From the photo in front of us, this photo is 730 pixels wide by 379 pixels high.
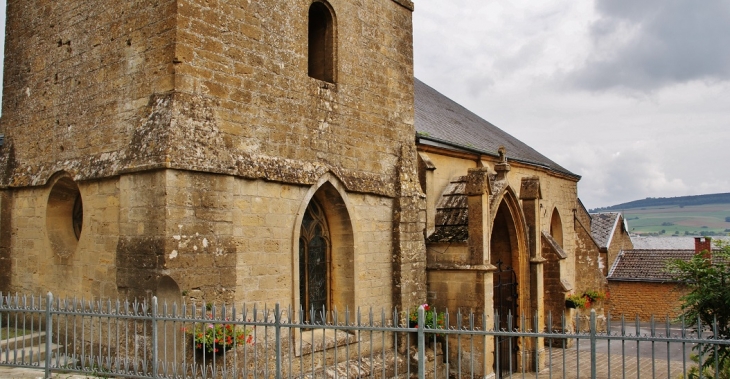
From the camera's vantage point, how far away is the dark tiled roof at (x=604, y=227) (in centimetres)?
3033

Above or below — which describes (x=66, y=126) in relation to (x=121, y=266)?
above

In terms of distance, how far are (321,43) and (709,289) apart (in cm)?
724

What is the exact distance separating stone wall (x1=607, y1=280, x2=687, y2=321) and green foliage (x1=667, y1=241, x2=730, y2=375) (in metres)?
18.5

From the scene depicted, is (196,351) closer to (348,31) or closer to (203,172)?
(203,172)

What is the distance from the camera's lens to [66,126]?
1000 cm

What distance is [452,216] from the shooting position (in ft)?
44.6

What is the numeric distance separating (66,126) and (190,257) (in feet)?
12.1

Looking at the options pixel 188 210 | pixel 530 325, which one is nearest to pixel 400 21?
pixel 188 210

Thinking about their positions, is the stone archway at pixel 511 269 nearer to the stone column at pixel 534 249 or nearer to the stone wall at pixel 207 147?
the stone column at pixel 534 249

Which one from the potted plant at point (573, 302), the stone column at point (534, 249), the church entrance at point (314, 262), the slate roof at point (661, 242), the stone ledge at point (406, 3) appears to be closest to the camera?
the church entrance at point (314, 262)

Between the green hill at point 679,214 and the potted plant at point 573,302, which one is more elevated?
the green hill at point 679,214

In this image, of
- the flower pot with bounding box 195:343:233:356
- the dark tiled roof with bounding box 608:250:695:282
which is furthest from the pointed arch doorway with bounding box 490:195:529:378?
the dark tiled roof with bounding box 608:250:695:282

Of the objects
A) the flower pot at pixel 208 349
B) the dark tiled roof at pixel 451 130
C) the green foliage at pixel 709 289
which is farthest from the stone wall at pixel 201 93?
Result: the green foliage at pixel 709 289

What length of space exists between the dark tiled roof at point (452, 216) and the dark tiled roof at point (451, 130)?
3.85 feet
